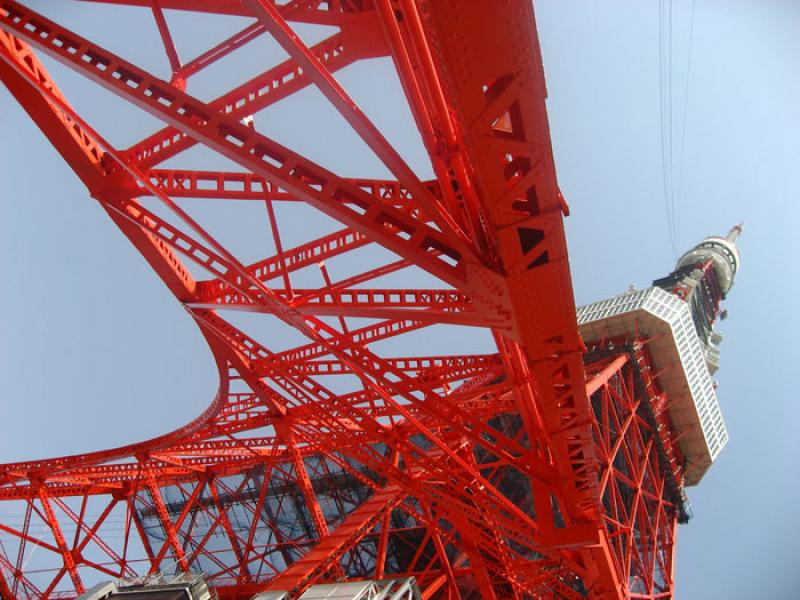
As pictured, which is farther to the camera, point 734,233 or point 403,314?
point 734,233

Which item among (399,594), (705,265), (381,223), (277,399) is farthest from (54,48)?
(705,265)

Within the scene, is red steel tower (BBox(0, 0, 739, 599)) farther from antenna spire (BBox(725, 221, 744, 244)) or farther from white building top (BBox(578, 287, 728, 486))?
antenna spire (BBox(725, 221, 744, 244))

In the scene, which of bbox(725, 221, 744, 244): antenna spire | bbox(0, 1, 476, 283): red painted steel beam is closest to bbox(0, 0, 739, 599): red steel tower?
bbox(0, 1, 476, 283): red painted steel beam

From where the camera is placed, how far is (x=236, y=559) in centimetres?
2912

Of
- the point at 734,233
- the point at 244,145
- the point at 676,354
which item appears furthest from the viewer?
the point at 734,233

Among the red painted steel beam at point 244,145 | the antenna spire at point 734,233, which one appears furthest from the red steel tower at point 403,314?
the antenna spire at point 734,233

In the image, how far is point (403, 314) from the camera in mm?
7422

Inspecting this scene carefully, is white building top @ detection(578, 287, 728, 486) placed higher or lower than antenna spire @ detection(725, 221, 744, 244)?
lower

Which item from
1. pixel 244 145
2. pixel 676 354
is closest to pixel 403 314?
pixel 244 145

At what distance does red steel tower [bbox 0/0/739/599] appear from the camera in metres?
5.49

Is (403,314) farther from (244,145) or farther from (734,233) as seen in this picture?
(734,233)

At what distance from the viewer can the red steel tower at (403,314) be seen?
549cm

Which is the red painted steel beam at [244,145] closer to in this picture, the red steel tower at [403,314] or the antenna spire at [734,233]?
the red steel tower at [403,314]

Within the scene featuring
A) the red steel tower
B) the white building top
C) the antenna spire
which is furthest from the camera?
the antenna spire
